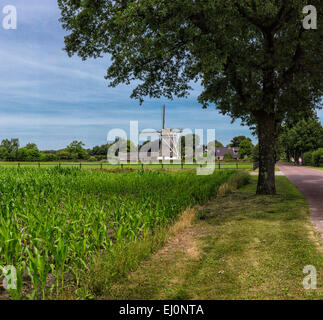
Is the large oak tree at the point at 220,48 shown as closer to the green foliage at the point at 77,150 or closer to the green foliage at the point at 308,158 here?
the green foliage at the point at 308,158

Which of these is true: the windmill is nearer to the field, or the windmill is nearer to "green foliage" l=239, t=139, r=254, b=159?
"green foliage" l=239, t=139, r=254, b=159

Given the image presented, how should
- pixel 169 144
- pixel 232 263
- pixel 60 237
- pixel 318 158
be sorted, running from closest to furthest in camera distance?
pixel 60 237 < pixel 232 263 < pixel 318 158 < pixel 169 144

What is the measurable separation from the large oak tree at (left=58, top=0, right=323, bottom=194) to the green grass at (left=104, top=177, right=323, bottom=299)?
5833mm

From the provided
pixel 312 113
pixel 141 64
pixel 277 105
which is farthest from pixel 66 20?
pixel 312 113

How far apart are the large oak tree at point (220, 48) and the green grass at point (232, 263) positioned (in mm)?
5833

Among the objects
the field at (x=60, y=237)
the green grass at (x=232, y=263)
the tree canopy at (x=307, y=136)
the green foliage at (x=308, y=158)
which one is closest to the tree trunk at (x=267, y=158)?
the green grass at (x=232, y=263)

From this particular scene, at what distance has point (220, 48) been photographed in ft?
35.8

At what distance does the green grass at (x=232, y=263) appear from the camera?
151 inches

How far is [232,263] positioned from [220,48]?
8984 mm

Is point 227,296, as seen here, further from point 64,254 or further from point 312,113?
point 312,113

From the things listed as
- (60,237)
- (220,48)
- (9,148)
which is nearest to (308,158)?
(220,48)

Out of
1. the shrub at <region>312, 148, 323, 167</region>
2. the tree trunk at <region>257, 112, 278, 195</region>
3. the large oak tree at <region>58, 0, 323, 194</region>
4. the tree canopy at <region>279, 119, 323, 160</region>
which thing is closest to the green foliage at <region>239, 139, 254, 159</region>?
the tree canopy at <region>279, 119, 323, 160</region>

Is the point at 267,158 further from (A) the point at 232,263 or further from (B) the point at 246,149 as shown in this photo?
(B) the point at 246,149

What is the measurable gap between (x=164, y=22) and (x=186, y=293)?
880 centimetres
